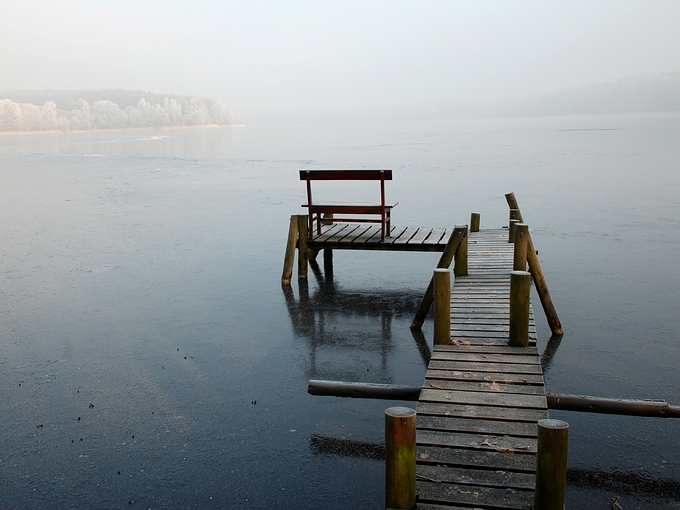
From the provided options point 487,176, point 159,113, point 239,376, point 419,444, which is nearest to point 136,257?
point 239,376

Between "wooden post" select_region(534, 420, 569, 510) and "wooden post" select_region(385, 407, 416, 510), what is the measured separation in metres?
0.71

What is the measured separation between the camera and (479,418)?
512 cm

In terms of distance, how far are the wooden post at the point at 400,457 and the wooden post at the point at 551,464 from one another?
71 cm

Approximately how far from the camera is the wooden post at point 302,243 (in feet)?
36.9

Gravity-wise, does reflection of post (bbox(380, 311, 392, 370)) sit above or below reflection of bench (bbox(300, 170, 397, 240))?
below

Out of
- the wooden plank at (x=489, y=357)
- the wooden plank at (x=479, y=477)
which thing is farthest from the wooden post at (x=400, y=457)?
the wooden plank at (x=489, y=357)

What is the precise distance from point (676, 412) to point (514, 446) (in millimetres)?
1753

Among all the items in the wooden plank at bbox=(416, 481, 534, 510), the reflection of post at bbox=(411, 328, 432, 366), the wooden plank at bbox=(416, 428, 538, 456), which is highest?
the wooden plank at bbox=(416, 428, 538, 456)

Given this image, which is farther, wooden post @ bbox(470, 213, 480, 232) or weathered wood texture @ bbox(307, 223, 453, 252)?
wooden post @ bbox(470, 213, 480, 232)

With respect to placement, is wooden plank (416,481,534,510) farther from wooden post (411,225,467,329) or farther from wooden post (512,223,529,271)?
wooden post (512,223,529,271)

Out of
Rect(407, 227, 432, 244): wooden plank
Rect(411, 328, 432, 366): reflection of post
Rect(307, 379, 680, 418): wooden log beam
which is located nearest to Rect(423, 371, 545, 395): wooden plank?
Rect(307, 379, 680, 418): wooden log beam

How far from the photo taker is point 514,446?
4.70 m

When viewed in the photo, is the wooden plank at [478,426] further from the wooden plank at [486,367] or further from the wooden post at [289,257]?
the wooden post at [289,257]

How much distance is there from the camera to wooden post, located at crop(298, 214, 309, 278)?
11.3 metres
